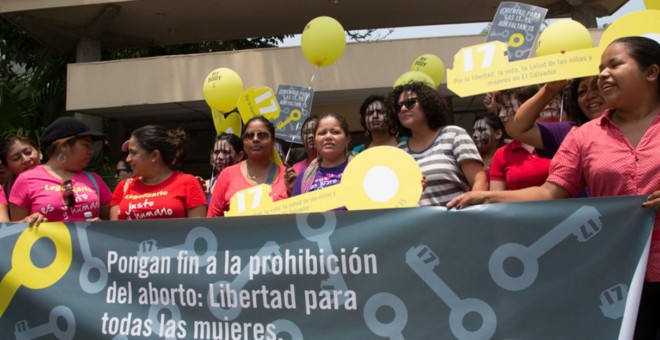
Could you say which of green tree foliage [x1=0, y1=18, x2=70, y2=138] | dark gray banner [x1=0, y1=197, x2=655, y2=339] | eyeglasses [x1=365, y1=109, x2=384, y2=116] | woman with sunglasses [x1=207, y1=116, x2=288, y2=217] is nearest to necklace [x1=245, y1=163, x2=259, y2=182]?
woman with sunglasses [x1=207, y1=116, x2=288, y2=217]

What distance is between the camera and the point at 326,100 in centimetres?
1145

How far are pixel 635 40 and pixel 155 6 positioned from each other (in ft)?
36.5

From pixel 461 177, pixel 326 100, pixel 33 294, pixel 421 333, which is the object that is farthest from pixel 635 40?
pixel 326 100

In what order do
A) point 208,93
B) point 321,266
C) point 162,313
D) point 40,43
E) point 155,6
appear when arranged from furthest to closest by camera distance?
point 40,43, point 155,6, point 208,93, point 162,313, point 321,266

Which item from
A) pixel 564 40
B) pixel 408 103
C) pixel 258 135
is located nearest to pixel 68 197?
pixel 258 135

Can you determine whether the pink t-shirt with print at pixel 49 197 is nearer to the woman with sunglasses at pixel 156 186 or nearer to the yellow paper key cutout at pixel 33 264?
the woman with sunglasses at pixel 156 186

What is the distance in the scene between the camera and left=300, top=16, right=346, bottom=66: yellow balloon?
573 centimetres

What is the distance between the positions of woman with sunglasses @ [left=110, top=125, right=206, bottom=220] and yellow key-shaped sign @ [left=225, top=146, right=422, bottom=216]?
983 mm

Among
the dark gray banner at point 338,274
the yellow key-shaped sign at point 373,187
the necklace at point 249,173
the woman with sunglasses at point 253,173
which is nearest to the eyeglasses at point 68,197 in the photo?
the dark gray banner at point 338,274

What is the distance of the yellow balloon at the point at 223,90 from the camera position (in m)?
6.12

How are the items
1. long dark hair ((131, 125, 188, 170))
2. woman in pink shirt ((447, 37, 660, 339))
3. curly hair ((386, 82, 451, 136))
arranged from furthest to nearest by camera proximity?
long dark hair ((131, 125, 188, 170))
curly hair ((386, 82, 451, 136))
woman in pink shirt ((447, 37, 660, 339))

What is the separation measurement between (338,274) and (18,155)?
9.48ft

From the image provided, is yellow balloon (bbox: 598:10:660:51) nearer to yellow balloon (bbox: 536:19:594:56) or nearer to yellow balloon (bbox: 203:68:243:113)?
yellow balloon (bbox: 536:19:594:56)

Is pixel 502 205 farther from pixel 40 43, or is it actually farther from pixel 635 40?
pixel 40 43
